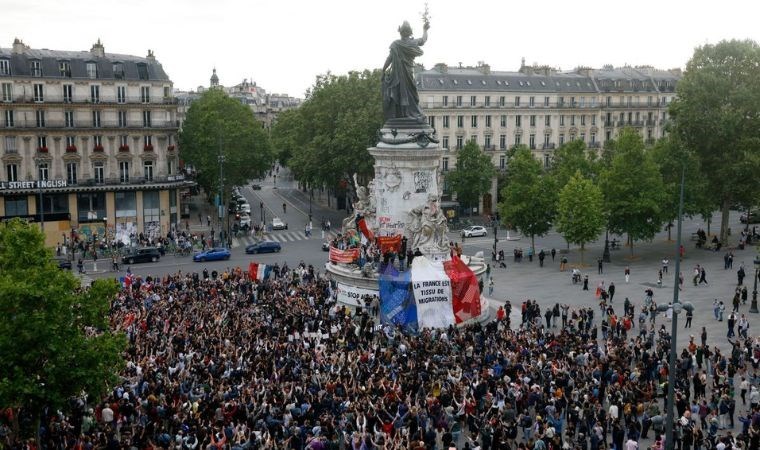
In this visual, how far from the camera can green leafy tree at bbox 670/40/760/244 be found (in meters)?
63.0

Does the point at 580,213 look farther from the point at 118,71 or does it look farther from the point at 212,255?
the point at 118,71

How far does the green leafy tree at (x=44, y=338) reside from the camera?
21.5 meters

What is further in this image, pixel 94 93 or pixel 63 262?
pixel 94 93

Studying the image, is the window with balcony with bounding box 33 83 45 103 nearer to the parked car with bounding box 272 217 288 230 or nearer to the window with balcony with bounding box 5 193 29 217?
the window with balcony with bounding box 5 193 29 217

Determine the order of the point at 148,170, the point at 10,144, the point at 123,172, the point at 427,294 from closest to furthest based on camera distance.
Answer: the point at 427,294 < the point at 10,144 < the point at 123,172 < the point at 148,170

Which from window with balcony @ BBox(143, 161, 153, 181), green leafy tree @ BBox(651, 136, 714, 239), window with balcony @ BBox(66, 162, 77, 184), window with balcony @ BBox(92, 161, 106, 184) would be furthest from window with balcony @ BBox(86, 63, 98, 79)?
green leafy tree @ BBox(651, 136, 714, 239)

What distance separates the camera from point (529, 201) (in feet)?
207

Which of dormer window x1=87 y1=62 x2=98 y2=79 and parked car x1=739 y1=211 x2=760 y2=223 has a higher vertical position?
dormer window x1=87 y1=62 x2=98 y2=79

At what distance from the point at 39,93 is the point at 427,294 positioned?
44648mm

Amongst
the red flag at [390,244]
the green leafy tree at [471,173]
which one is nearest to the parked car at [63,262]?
the red flag at [390,244]

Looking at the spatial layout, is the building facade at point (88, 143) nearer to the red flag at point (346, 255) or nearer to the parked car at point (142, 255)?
the parked car at point (142, 255)

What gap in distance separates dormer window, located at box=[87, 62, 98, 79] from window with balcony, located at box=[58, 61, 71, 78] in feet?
4.98

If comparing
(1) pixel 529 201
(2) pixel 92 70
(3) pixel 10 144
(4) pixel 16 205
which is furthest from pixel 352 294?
(2) pixel 92 70

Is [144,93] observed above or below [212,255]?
above
